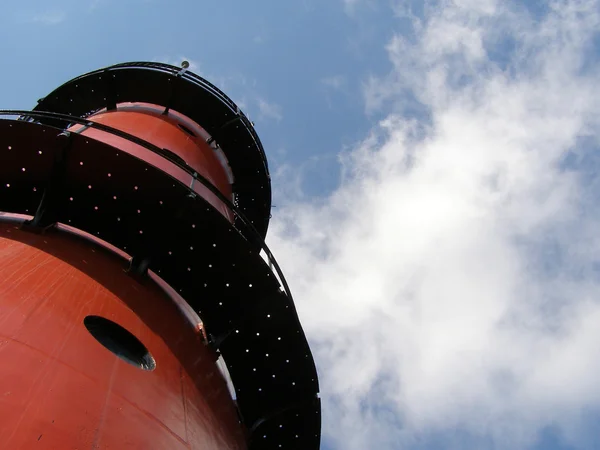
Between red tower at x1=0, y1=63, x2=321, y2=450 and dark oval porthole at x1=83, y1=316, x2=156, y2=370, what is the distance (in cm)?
1

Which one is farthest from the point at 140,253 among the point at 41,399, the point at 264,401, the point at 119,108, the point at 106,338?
the point at 119,108

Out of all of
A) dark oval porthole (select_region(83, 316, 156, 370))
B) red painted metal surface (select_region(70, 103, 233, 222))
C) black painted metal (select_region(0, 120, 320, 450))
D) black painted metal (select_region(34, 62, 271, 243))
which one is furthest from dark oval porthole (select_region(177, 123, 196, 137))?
dark oval porthole (select_region(83, 316, 156, 370))

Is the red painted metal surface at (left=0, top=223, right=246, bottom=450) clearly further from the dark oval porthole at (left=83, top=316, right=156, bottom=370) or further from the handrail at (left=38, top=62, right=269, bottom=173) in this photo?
the handrail at (left=38, top=62, right=269, bottom=173)

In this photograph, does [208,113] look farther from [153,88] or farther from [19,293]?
[19,293]

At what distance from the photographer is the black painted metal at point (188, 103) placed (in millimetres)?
11492

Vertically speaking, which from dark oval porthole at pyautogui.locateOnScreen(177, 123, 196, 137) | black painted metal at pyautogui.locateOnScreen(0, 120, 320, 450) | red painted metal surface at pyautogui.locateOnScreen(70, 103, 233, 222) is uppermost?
dark oval porthole at pyautogui.locateOnScreen(177, 123, 196, 137)

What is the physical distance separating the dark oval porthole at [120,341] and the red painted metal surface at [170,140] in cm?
323

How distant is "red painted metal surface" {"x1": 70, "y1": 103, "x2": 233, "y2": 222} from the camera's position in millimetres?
7500

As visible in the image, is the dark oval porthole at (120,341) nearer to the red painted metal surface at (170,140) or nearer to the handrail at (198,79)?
the red painted metal surface at (170,140)

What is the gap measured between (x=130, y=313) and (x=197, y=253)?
140 cm

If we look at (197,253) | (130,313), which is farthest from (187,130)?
(130,313)

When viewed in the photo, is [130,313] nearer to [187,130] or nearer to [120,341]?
[120,341]

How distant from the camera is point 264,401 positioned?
6707 millimetres

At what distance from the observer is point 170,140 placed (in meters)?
9.45
